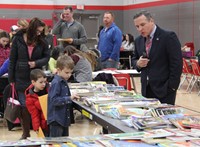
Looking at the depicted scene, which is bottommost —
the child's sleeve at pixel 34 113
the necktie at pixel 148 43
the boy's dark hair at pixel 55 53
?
the child's sleeve at pixel 34 113

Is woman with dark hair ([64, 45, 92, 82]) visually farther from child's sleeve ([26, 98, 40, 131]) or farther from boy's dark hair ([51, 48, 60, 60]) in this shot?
boy's dark hair ([51, 48, 60, 60])

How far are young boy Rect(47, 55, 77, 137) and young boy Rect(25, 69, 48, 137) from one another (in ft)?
2.13

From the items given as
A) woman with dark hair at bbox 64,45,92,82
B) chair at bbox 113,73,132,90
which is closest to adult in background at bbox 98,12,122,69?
chair at bbox 113,73,132,90

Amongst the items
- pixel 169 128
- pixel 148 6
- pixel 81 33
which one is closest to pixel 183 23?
pixel 148 6

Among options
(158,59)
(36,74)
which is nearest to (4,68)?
(36,74)

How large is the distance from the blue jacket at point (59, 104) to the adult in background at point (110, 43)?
11.7ft

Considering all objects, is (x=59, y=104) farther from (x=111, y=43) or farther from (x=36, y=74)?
(x=111, y=43)

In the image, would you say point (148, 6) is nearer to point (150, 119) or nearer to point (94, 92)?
point (94, 92)

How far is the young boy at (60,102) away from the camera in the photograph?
167 inches

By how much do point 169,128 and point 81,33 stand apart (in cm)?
467

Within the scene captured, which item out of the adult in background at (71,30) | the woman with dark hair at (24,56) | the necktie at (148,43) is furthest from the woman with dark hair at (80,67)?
the necktie at (148,43)

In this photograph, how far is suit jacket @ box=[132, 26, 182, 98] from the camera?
4230 mm

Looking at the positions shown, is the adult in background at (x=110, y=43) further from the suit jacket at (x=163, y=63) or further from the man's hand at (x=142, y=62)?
the man's hand at (x=142, y=62)

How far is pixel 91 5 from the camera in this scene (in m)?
19.0
